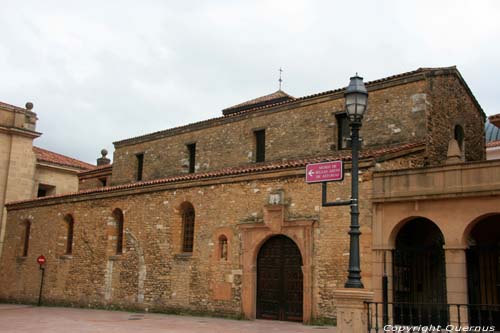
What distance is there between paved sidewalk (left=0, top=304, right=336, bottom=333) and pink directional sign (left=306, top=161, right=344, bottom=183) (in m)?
5.22

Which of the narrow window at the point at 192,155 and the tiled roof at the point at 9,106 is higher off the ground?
the tiled roof at the point at 9,106

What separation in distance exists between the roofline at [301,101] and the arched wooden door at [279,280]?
6413 mm

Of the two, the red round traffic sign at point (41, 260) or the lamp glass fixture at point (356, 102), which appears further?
the red round traffic sign at point (41, 260)

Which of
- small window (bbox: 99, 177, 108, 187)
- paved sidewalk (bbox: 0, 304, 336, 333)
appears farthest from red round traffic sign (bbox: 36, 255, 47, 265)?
small window (bbox: 99, 177, 108, 187)

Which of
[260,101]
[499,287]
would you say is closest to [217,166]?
[260,101]

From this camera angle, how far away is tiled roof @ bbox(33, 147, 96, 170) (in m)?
34.6

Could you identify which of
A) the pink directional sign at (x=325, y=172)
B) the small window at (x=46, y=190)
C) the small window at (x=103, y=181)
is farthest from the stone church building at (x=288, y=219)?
the small window at (x=46, y=190)

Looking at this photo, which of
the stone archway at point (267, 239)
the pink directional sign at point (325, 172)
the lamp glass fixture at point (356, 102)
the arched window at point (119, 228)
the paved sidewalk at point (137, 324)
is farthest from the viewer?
the arched window at point (119, 228)

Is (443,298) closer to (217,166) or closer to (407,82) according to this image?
(407,82)

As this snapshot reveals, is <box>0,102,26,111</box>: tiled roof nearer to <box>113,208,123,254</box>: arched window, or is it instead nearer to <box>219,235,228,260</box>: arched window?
<box>113,208,123,254</box>: arched window

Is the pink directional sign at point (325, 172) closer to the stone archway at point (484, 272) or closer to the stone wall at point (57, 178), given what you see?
the stone archway at point (484, 272)

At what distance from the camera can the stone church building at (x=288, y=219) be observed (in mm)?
15266

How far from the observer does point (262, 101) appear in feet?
91.2

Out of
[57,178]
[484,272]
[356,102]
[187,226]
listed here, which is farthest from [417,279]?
[57,178]
